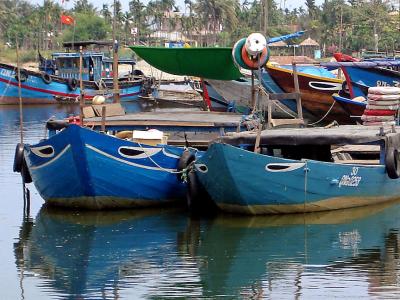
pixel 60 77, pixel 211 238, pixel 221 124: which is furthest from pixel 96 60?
pixel 211 238

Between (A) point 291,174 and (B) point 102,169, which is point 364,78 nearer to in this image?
(A) point 291,174

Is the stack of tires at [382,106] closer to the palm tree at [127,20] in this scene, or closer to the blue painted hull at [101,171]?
the blue painted hull at [101,171]

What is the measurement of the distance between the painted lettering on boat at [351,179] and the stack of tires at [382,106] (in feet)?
11.8

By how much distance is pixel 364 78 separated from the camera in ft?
97.7

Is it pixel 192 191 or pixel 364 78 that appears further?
pixel 364 78

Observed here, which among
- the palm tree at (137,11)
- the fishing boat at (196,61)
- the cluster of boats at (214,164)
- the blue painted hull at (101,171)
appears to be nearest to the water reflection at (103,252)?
the blue painted hull at (101,171)

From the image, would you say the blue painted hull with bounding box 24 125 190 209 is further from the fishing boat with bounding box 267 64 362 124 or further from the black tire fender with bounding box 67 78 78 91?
the black tire fender with bounding box 67 78 78 91

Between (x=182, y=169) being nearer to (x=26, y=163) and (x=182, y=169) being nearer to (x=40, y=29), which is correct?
(x=26, y=163)

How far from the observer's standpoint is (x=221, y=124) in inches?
714

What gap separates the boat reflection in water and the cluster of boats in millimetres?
319

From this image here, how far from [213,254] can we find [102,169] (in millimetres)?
3016

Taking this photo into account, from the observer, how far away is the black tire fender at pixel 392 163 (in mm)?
16031

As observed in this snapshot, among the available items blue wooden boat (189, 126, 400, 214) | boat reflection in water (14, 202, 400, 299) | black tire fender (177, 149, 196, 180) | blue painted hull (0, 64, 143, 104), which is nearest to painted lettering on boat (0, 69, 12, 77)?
blue painted hull (0, 64, 143, 104)

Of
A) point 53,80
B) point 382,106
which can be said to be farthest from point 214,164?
point 53,80
